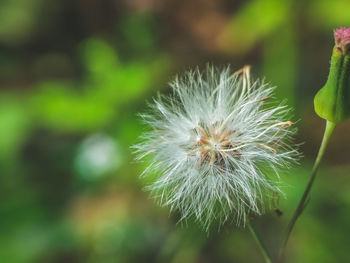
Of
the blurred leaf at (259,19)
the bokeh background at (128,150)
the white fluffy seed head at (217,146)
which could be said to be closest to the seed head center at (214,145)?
the white fluffy seed head at (217,146)

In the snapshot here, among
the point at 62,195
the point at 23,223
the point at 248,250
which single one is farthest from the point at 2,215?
the point at 248,250

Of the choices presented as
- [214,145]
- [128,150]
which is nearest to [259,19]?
[128,150]

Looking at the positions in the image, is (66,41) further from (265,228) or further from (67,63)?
(265,228)

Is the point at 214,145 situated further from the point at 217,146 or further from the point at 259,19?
the point at 259,19

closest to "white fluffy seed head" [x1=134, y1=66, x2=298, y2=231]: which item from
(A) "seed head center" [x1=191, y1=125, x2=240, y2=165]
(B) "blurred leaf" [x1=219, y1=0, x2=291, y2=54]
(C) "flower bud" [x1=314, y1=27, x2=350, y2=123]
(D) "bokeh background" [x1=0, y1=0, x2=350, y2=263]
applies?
(A) "seed head center" [x1=191, y1=125, x2=240, y2=165]

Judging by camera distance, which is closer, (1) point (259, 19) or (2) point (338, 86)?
(2) point (338, 86)

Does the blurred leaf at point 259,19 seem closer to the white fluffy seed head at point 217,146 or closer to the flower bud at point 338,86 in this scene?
the white fluffy seed head at point 217,146

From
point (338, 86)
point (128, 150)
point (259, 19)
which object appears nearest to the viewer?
point (338, 86)
